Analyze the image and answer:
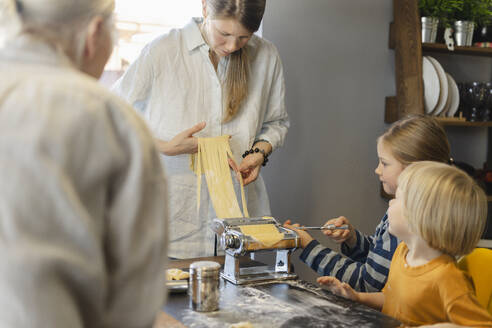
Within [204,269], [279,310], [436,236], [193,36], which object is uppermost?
[193,36]

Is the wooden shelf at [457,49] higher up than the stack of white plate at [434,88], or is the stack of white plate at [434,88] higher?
the wooden shelf at [457,49]

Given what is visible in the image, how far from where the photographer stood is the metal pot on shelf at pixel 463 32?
3.04 m

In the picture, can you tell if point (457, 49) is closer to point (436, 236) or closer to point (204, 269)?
point (436, 236)

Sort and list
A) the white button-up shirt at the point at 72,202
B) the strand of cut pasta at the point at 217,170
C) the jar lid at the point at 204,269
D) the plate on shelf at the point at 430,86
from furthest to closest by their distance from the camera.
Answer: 1. the plate on shelf at the point at 430,86
2. the strand of cut pasta at the point at 217,170
3. the jar lid at the point at 204,269
4. the white button-up shirt at the point at 72,202

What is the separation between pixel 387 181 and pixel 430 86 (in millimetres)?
1360

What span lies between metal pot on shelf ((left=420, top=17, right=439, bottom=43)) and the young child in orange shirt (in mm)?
1777

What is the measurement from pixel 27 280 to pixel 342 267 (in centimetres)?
137

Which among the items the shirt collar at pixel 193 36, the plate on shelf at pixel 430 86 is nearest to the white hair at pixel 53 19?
the shirt collar at pixel 193 36

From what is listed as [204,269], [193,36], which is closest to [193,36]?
[193,36]

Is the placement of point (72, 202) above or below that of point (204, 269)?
above

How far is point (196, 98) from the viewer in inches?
88.4

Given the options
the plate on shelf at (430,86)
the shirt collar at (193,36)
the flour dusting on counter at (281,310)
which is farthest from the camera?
the plate on shelf at (430,86)

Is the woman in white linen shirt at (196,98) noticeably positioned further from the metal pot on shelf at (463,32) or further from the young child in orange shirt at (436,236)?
the metal pot on shelf at (463,32)

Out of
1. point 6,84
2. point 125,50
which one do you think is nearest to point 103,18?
point 6,84
